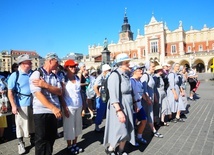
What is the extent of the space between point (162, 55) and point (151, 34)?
691 cm

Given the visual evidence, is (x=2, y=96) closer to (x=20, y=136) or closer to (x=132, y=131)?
(x=20, y=136)

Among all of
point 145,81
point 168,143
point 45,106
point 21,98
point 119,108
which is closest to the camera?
point 45,106

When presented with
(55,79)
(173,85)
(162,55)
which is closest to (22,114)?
(55,79)

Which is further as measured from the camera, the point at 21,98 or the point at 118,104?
the point at 21,98

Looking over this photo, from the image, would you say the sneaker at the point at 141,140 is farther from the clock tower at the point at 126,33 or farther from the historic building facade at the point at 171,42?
the clock tower at the point at 126,33

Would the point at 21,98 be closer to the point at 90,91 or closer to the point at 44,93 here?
the point at 44,93

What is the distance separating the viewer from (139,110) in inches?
170

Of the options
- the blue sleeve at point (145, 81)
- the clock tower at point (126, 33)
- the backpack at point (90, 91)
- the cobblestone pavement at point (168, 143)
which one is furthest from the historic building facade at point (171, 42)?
the blue sleeve at point (145, 81)

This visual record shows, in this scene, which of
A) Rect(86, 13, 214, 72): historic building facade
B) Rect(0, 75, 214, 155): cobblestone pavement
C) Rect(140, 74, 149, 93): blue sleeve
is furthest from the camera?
Rect(86, 13, 214, 72): historic building facade

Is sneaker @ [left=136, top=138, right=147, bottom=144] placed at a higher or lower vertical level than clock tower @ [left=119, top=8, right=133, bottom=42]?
lower

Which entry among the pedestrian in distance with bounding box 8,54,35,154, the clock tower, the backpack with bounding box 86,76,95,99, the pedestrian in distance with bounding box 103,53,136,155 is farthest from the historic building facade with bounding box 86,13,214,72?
the pedestrian in distance with bounding box 8,54,35,154

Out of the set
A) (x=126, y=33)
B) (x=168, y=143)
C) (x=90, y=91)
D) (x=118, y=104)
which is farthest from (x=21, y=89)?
(x=126, y=33)

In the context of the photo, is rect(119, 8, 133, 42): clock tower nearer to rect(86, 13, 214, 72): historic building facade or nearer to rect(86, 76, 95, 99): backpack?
rect(86, 13, 214, 72): historic building facade

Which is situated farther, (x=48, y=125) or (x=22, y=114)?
(x=22, y=114)
